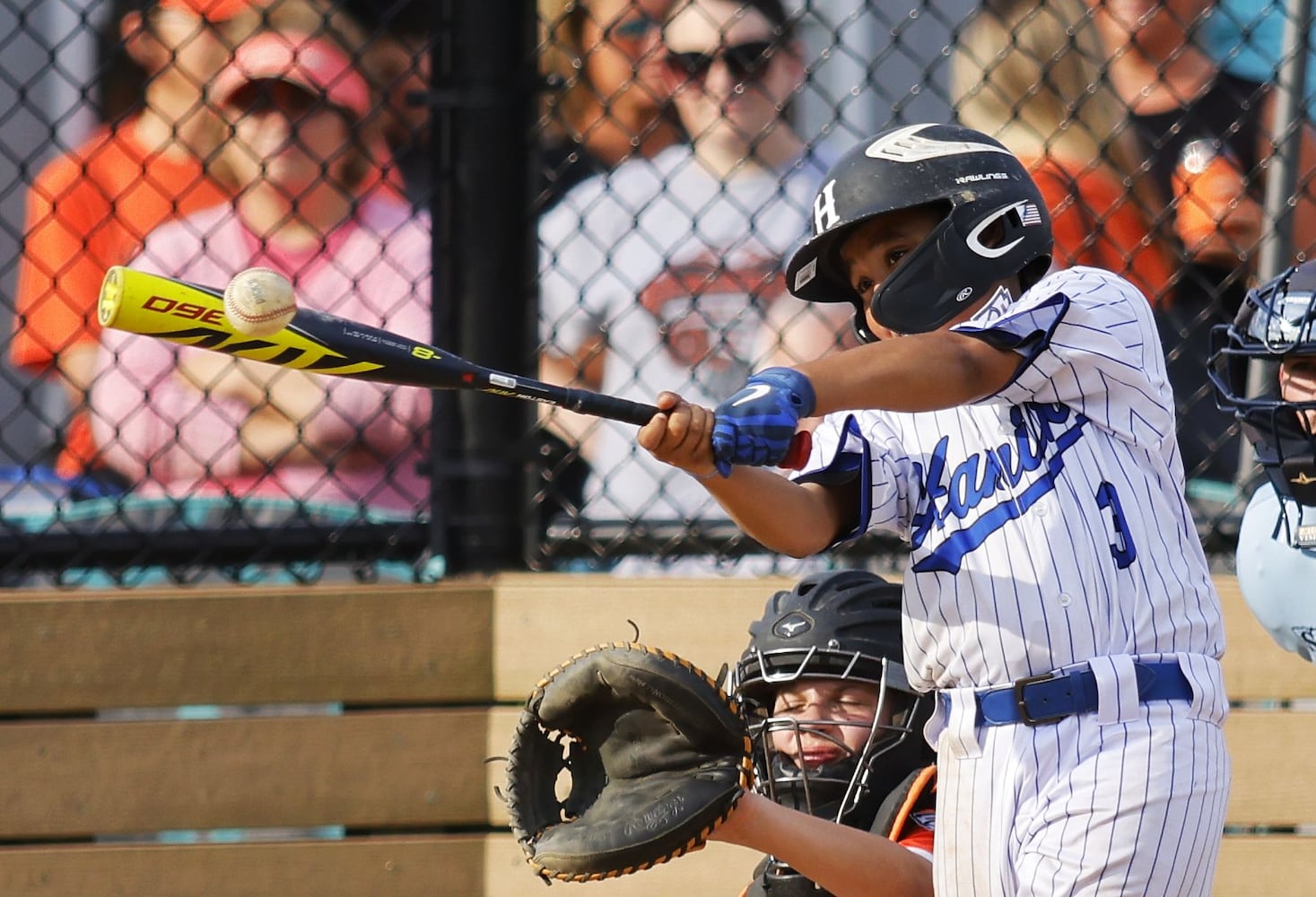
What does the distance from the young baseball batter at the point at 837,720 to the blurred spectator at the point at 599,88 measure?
4.20 ft

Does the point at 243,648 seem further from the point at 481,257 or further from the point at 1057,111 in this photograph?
the point at 1057,111

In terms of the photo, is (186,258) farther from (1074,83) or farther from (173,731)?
(1074,83)

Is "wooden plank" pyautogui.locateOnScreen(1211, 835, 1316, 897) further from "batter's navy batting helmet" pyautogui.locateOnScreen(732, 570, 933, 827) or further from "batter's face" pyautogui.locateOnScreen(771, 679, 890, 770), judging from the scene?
"batter's face" pyautogui.locateOnScreen(771, 679, 890, 770)

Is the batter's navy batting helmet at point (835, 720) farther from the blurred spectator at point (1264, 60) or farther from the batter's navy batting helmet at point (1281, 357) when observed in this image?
the blurred spectator at point (1264, 60)

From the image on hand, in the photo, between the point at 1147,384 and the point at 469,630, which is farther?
the point at 469,630

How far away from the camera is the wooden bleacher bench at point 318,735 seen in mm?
3416

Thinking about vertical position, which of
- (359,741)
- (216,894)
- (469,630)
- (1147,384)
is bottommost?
(216,894)

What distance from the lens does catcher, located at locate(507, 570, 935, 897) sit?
7.19 ft

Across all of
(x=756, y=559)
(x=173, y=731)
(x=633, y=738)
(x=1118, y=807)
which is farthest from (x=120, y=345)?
(x=1118, y=807)

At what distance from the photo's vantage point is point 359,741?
3432 mm

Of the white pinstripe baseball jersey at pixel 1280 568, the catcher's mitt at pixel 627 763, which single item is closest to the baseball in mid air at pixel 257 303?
the catcher's mitt at pixel 627 763

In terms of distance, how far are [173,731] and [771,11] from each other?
1.99 metres

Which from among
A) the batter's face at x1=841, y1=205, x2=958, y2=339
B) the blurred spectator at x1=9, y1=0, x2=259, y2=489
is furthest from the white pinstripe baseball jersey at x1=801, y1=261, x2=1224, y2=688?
the blurred spectator at x1=9, y1=0, x2=259, y2=489

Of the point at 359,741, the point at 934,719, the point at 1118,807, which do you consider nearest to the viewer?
the point at 1118,807
